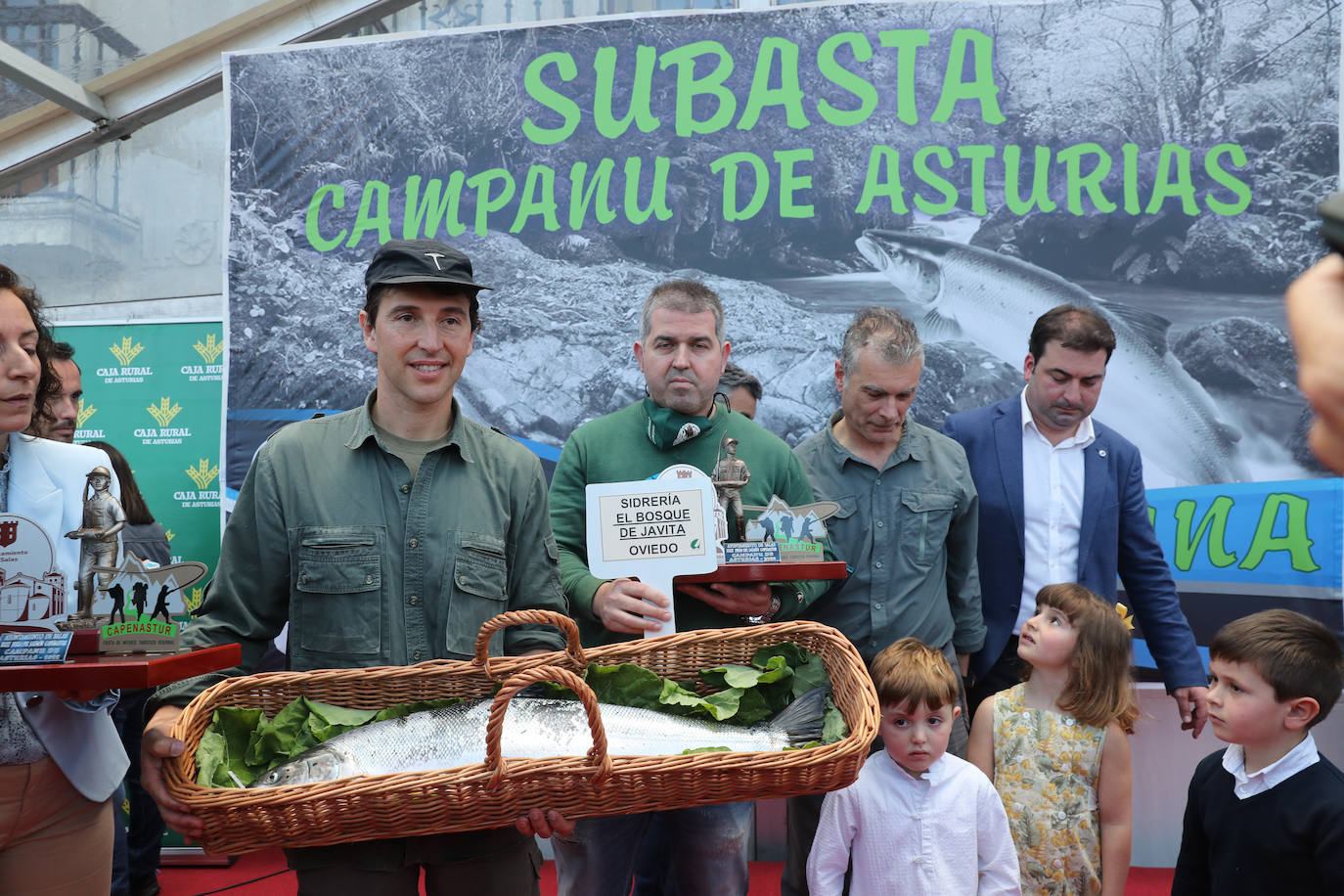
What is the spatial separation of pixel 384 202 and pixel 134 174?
1.64 m

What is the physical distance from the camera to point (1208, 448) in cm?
438

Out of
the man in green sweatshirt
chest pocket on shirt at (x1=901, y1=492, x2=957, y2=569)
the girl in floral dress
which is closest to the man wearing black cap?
the man in green sweatshirt

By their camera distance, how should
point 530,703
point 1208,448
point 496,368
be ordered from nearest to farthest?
point 530,703 < point 1208,448 < point 496,368

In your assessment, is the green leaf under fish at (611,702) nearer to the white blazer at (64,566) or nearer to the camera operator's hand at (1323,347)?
the white blazer at (64,566)

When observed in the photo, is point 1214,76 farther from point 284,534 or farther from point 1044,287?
point 284,534

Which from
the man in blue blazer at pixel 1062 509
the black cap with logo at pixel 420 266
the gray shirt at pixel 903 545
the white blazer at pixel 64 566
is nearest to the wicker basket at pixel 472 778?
the white blazer at pixel 64 566

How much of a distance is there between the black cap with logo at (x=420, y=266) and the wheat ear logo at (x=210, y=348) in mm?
3223

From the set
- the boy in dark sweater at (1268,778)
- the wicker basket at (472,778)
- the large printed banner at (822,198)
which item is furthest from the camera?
the large printed banner at (822,198)

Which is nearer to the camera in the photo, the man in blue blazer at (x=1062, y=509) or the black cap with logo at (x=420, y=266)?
the black cap with logo at (x=420, y=266)

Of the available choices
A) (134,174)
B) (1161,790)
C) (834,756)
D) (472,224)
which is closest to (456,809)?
(834,756)

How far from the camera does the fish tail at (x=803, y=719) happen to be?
2156mm

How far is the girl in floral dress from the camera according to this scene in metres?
2.93

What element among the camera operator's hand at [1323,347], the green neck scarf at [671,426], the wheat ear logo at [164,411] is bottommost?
the camera operator's hand at [1323,347]

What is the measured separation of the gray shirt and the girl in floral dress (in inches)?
10.4
